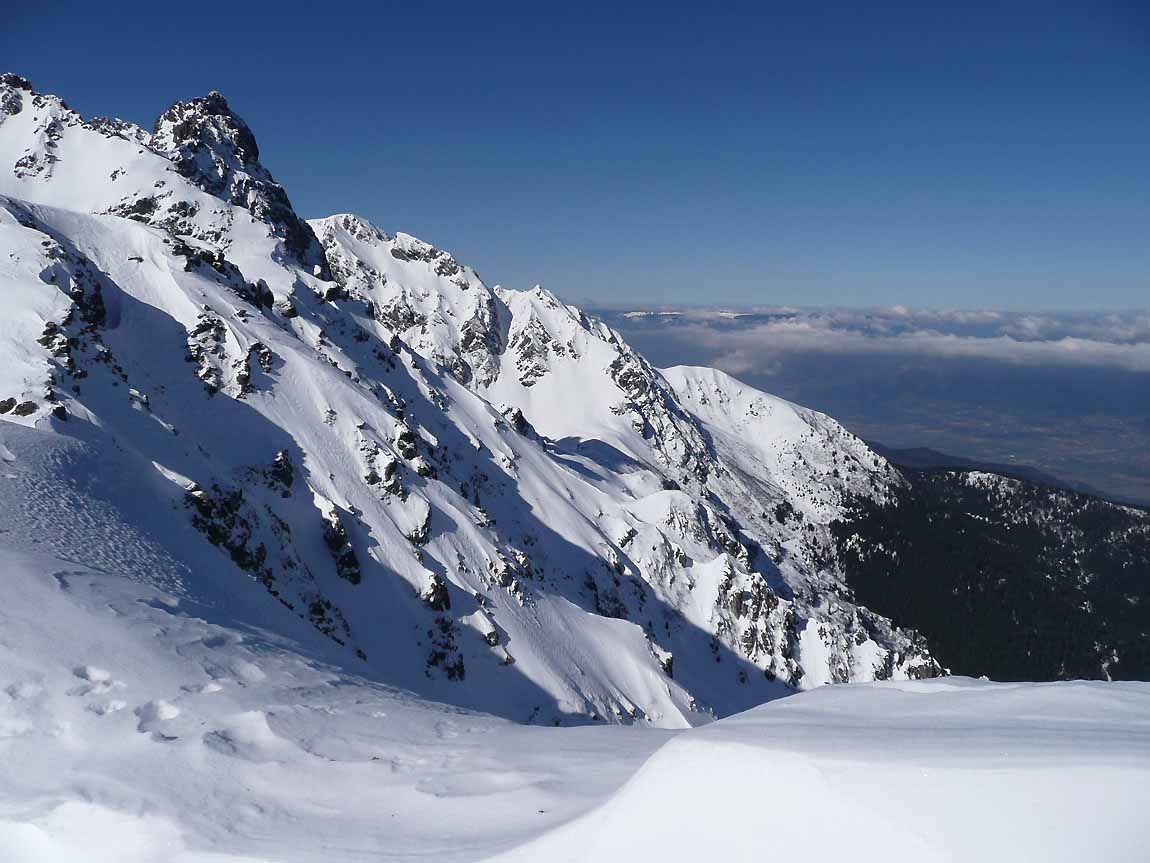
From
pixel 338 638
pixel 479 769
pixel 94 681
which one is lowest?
pixel 338 638

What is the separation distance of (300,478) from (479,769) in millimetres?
47219

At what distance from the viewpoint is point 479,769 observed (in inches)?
418

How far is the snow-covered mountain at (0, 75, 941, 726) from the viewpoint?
27031mm

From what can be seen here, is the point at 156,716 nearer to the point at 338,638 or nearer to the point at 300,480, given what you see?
the point at 338,638

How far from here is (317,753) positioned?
10812 millimetres

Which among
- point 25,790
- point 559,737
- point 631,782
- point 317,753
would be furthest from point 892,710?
point 25,790

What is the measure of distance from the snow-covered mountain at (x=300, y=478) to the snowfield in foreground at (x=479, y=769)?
6340 millimetres

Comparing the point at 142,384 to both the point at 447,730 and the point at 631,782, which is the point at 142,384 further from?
the point at 631,782

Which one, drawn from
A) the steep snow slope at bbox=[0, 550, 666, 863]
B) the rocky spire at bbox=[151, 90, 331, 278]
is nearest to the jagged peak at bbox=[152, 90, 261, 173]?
the rocky spire at bbox=[151, 90, 331, 278]

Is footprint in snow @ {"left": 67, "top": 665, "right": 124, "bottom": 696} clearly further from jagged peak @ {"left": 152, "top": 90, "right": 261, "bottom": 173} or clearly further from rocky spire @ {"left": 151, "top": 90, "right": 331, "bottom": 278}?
jagged peak @ {"left": 152, "top": 90, "right": 261, "bottom": 173}

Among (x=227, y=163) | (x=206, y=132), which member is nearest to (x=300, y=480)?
(x=227, y=163)

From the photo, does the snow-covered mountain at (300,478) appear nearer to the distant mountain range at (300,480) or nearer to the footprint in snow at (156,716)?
the distant mountain range at (300,480)

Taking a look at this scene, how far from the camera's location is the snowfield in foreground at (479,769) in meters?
5.76

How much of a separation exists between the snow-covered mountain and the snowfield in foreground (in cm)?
634
